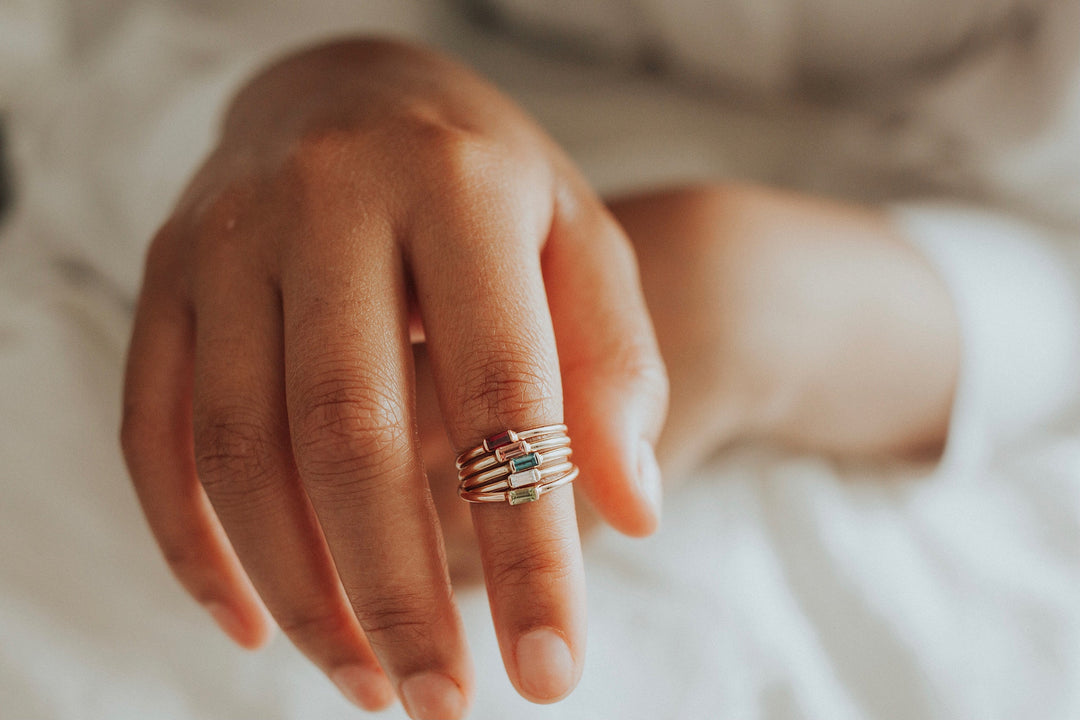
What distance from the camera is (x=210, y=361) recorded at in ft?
2.14

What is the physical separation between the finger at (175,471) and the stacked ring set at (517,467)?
0.26m

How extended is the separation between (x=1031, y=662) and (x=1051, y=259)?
0.57m

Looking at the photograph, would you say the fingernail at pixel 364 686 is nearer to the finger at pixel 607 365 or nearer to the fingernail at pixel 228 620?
the fingernail at pixel 228 620

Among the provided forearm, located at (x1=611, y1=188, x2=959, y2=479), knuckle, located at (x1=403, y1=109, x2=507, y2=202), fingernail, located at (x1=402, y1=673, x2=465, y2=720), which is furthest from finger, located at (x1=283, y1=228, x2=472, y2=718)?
forearm, located at (x1=611, y1=188, x2=959, y2=479)

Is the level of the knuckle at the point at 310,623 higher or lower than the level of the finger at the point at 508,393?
lower

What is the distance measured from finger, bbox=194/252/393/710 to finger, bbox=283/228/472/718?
1.6 inches

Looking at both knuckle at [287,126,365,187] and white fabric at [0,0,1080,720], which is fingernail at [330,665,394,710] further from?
knuckle at [287,126,365,187]

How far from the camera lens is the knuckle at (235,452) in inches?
24.5

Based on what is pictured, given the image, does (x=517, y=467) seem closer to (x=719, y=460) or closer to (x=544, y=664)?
(x=544, y=664)

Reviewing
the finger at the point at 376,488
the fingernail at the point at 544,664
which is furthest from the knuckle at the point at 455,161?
the fingernail at the point at 544,664

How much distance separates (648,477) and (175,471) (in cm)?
39

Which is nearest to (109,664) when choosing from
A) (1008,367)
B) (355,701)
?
A: (355,701)

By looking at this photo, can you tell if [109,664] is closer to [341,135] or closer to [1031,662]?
[341,135]

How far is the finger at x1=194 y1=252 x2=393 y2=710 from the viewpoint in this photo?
24.6 inches
